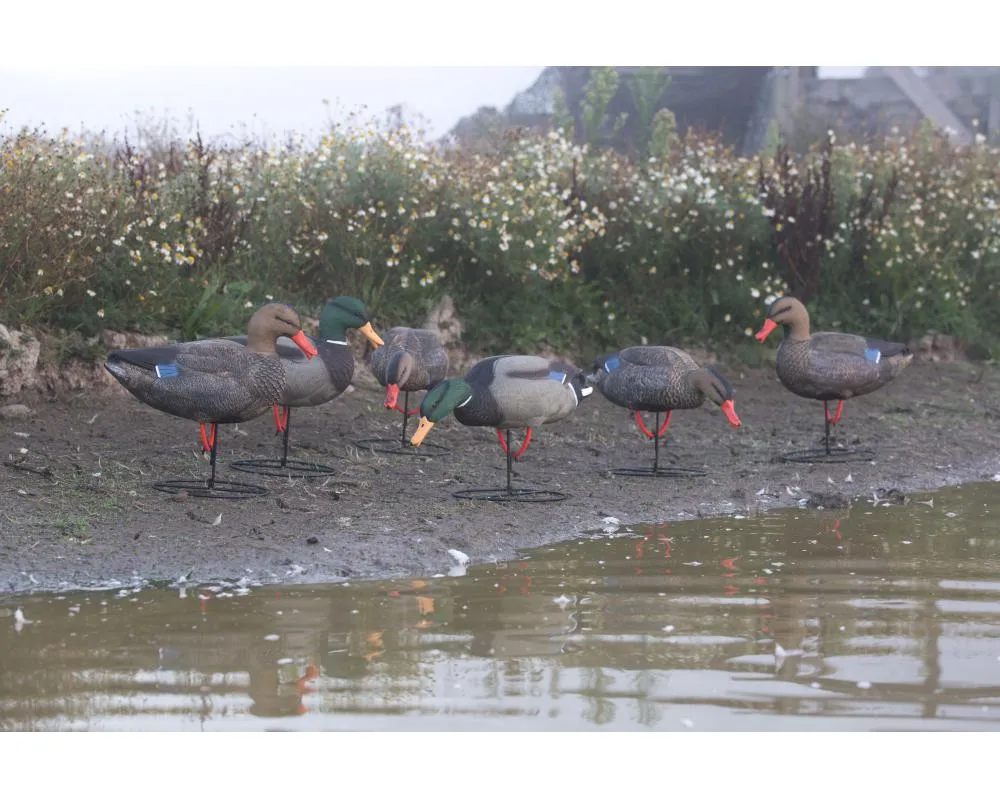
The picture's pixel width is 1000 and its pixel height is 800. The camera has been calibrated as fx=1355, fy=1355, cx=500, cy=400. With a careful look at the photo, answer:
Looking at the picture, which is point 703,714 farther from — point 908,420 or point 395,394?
point 908,420

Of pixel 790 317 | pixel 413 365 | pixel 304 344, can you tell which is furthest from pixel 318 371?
pixel 790 317

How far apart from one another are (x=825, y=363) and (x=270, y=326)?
156 inches

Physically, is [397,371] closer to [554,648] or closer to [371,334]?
[371,334]

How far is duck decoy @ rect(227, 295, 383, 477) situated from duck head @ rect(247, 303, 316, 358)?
40 centimetres

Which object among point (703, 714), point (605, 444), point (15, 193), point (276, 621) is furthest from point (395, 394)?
point (703, 714)

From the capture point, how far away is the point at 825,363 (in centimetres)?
946

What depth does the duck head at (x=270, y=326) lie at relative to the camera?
7.80m

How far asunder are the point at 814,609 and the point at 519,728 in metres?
1.94

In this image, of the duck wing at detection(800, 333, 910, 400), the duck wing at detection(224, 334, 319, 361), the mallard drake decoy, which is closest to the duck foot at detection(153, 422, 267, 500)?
the duck wing at detection(224, 334, 319, 361)

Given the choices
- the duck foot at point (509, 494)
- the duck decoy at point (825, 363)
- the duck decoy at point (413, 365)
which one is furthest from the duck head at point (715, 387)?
the duck decoy at point (413, 365)

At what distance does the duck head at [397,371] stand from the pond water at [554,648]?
1.85 meters

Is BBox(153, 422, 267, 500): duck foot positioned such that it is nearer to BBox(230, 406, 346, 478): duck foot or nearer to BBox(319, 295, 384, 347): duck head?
BBox(230, 406, 346, 478): duck foot

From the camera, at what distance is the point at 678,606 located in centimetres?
584

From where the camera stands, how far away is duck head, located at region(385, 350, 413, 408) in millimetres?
8352
